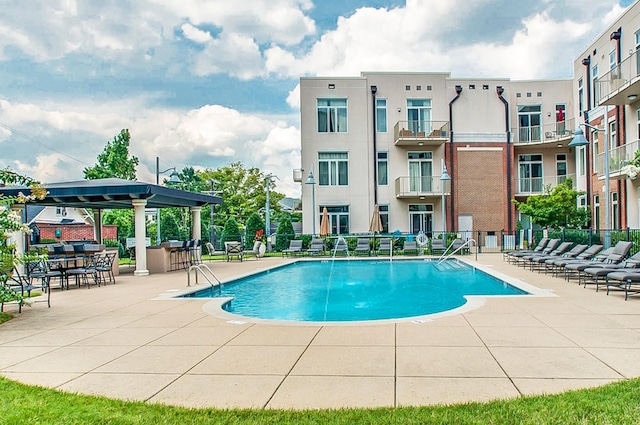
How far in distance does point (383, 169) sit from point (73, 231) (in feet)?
92.0

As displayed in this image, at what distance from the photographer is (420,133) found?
26.6m

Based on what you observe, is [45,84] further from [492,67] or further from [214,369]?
[492,67]

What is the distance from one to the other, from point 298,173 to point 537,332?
22.0 metres

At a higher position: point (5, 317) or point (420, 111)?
point (420, 111)

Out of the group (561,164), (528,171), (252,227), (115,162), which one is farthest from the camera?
(115,162)

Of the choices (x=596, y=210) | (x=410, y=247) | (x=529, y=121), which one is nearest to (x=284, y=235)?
(x=410, y=247)

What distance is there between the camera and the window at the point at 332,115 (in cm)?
2739

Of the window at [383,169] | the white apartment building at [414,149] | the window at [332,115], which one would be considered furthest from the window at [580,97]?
the window at [332,115]

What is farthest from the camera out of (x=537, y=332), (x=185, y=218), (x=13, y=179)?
(x=185, y=218)

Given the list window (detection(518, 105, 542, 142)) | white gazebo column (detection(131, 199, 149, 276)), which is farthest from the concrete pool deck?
window (detection(518, 105, 542, 142))

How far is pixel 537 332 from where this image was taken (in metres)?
6.30

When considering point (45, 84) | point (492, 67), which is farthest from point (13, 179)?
point (492, 67)

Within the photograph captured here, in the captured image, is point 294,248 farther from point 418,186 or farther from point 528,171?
point 528,171

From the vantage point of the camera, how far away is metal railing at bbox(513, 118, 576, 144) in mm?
26703
